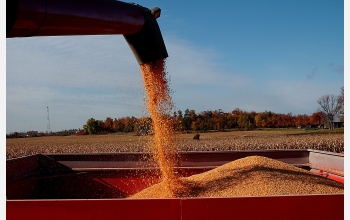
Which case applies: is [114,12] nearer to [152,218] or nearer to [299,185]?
[152,218]

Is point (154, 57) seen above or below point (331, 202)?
above

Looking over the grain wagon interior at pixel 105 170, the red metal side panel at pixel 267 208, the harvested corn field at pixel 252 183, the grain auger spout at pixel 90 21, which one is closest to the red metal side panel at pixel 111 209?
the red metal side panel at pixel 267 208

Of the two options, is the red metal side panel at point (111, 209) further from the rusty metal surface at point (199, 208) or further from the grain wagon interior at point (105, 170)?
the grain wagon interior at point (105, 170)

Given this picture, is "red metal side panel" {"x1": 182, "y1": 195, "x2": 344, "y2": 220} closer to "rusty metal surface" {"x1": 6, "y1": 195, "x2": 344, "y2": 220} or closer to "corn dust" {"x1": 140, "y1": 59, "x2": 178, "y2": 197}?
"rusty metal surface" {"x1": 6, "y1": 195, "x2": 344, "y2": 220}

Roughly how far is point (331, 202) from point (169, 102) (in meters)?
2.48

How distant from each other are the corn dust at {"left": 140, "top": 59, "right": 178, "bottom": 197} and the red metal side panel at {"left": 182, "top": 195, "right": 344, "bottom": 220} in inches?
65.0

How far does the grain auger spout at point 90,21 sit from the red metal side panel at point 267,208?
1746 mm

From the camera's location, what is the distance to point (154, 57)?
410 cm

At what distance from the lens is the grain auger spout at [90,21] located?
265 cm

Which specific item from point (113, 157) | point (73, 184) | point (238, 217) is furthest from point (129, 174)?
point (238, 217)

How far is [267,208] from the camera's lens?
9.05 ft

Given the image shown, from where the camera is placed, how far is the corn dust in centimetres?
446

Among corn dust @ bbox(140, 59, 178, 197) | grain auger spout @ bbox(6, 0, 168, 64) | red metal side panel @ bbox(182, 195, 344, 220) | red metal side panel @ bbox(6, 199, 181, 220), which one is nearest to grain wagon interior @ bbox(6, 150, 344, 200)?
corn dust @ bbox(140, 59, 178, 197)

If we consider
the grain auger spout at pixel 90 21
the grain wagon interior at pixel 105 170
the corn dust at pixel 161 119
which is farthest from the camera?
the grain wagon interior at pixel 105 170
